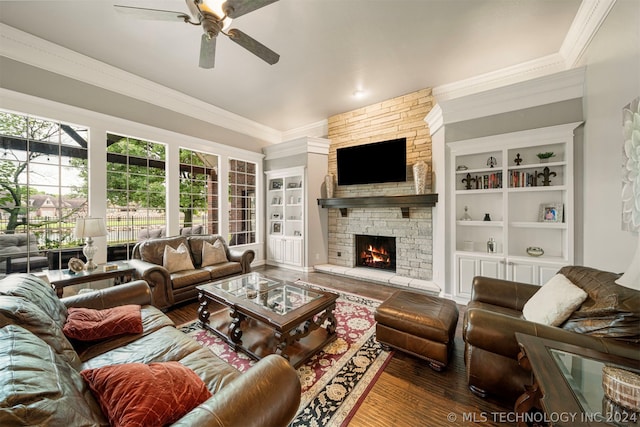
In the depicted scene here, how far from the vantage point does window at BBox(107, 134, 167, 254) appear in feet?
11.7

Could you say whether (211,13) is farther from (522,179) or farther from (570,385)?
(522,179)

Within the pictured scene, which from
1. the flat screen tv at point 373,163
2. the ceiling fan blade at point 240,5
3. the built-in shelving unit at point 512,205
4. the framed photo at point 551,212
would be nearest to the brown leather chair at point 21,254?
the ceiling fan blade at point 240,5

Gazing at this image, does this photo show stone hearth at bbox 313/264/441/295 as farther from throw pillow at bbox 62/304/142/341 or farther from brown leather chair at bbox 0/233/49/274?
brown leather chair at bbox 0/233/49/274

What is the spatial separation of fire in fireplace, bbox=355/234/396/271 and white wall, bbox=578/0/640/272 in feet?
8.46

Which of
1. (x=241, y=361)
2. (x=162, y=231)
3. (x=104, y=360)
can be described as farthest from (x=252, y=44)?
(x=162, y=231)

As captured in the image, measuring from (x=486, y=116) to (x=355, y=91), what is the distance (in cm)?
209

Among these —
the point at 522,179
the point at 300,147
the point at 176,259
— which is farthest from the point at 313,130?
the point at 522,179

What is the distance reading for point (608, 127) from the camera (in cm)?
223

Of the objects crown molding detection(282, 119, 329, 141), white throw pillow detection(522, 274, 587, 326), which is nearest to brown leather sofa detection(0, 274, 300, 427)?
white throw pillow detection(522, 274, 587, 326)

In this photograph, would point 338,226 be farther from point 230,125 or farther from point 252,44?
point 252,44

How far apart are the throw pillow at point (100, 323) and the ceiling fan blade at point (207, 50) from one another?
2.37 meters

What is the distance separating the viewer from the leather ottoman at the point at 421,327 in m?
1.84

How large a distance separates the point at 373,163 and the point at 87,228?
4373 millimetres

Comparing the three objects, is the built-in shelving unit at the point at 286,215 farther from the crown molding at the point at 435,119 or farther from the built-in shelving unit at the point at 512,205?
the built-in shelving unit at the point at 512,205
